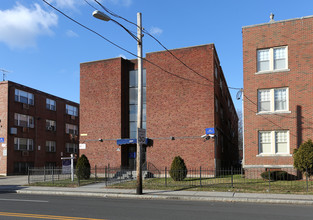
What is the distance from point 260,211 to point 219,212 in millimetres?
1504

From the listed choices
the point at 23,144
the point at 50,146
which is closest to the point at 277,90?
the point at 23,144

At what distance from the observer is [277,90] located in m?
22.9

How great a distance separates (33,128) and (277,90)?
29.6 metres

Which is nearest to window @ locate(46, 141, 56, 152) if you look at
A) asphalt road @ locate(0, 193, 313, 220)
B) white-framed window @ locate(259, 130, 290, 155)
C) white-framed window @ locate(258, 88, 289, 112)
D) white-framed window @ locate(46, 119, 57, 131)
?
white-framed window @ locate(46, 119, 57, 131)

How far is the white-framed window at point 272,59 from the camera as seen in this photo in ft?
74.7

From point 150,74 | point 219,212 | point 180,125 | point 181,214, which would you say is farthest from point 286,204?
point 150,74

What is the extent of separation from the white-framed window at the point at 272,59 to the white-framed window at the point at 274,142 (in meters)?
4.67

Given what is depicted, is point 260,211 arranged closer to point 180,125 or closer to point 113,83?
point 180,125

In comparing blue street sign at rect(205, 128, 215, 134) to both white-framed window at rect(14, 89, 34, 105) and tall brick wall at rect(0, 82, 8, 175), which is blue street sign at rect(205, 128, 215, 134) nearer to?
tall brick wall at rect(0, 82, 8, 175)

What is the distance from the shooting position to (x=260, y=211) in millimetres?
10898

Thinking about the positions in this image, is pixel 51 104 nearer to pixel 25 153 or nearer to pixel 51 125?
pixel 51 125

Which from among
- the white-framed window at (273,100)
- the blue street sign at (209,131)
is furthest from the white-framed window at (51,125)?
the white-framed window at (273,100)

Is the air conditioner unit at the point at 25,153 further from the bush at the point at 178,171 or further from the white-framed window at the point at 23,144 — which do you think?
the bush at the point at 178,171

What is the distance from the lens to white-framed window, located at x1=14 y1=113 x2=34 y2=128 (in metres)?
36.7
